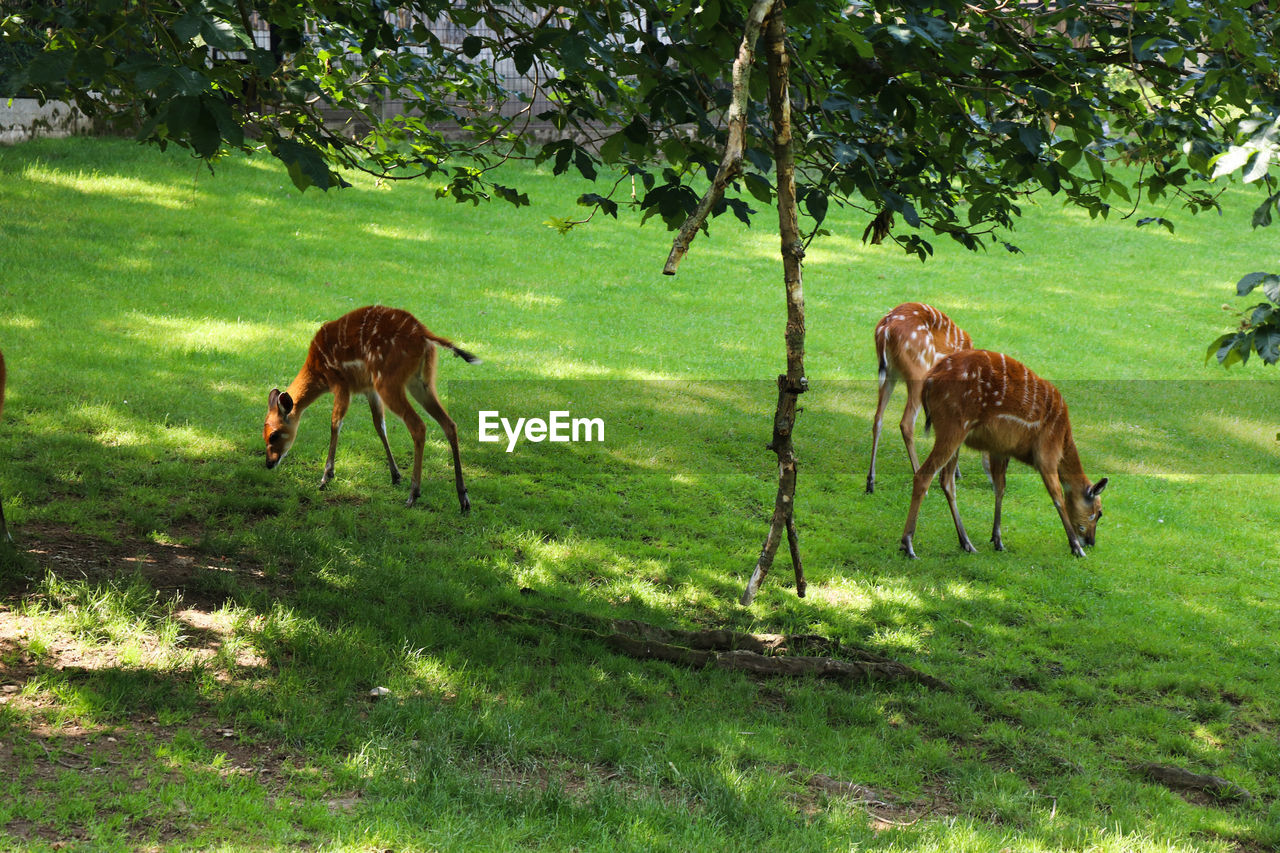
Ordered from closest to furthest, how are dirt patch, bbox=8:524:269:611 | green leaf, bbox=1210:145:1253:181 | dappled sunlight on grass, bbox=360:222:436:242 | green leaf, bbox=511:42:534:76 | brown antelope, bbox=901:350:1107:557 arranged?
green leaf, bbox=1210:145:1253:181, green leaf, bbox=511:42:534:76, dirt patch, bbox=8:524:269:611, brown antelope, bbox=901:350:1107:557, dappled sunlight on grass, bbox=360:222:436:242

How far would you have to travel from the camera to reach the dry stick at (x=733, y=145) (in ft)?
10.0

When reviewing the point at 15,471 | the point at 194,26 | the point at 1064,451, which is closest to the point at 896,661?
the point at 1064,451

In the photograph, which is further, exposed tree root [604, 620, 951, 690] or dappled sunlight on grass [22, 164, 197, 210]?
dappled sunlight on grass [22, 164, 197, 210]

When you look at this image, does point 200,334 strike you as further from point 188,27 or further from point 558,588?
point 188,27

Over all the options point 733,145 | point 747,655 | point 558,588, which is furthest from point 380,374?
point 733,145

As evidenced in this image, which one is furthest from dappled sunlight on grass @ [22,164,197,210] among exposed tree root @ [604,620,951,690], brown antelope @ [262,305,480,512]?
exposed tree root @ [604,620,951,690]

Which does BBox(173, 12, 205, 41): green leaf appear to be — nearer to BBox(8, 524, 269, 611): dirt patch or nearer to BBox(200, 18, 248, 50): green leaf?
BBox(200, 18, 248, 50): green leaf

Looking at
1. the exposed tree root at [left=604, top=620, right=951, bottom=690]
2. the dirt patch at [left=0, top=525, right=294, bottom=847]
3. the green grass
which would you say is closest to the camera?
the dirt patch at [left=0, top=525, right=294, bottom=847]

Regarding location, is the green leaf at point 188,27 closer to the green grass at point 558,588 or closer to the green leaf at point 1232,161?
the green grass at point 558,588

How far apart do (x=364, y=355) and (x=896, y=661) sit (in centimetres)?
425

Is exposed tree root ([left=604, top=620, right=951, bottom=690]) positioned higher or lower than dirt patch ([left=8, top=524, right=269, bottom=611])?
lower

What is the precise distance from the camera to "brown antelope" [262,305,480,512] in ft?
25.2

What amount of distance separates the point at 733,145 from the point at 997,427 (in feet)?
16.2

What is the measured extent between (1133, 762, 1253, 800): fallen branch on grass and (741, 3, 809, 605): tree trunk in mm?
2274
